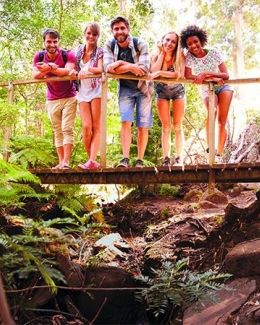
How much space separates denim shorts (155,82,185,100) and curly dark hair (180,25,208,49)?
59 cm

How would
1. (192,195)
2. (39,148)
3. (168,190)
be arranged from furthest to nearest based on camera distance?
(168,190) < (192,195) < (39,148)

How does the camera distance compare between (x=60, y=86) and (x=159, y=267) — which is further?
(x=60, y=86)

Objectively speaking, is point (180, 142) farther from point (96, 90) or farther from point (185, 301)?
point (185, 301)

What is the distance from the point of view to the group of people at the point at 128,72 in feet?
20.9

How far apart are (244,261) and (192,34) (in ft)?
10.2

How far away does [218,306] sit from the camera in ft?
16.3

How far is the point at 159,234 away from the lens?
779 cm

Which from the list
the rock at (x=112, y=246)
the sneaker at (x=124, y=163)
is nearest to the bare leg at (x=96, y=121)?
the sneaker at (x=124, y=163)

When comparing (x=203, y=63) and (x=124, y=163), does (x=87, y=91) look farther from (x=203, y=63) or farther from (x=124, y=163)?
(x=203, y=63)

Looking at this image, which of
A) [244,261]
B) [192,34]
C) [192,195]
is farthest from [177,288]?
[192,195]

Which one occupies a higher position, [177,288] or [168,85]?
[168,85]

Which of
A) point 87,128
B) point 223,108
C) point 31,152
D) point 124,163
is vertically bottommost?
point 124,163

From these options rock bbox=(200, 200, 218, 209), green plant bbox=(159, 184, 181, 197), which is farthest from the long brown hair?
green plant bbox=(159, 184, 181, 197)

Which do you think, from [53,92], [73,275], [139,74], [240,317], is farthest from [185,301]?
[53,92]
